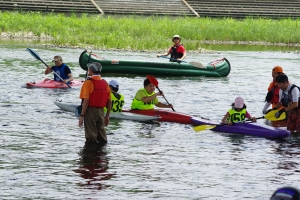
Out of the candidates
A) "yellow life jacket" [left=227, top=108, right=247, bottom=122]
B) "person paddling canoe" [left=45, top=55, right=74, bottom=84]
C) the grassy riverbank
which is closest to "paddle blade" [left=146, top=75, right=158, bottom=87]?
"yellow life jacket" [left=227, top=108, right=247, bottom=122]

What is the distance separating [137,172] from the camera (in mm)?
10414

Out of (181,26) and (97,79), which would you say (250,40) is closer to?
(181,26)

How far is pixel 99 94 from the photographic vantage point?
36.9 ft

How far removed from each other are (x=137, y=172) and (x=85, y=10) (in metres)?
39.7

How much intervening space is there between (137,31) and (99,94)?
91.0ft

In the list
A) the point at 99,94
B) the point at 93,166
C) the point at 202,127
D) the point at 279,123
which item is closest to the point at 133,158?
the point at 93,166

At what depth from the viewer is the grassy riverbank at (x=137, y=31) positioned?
117 feet

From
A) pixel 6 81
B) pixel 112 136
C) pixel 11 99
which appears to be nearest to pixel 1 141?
pixel 112 136

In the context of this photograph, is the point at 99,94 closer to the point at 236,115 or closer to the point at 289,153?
the point at 289,153

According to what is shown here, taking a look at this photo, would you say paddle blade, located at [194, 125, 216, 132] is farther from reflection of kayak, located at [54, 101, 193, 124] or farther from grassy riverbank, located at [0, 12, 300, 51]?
grassy riverbank, located at [0, 12, 300, 51]

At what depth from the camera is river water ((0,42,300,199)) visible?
30.8 ft

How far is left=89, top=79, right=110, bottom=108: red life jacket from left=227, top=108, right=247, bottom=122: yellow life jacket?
3291 millimetres

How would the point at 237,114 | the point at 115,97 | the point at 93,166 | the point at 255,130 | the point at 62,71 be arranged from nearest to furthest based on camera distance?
the point at 93,166 → the point at 255,130 → the point at 237,114 → the point at 115,97 → the point at 62,71

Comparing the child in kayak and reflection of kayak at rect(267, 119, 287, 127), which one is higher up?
the child in kayak
